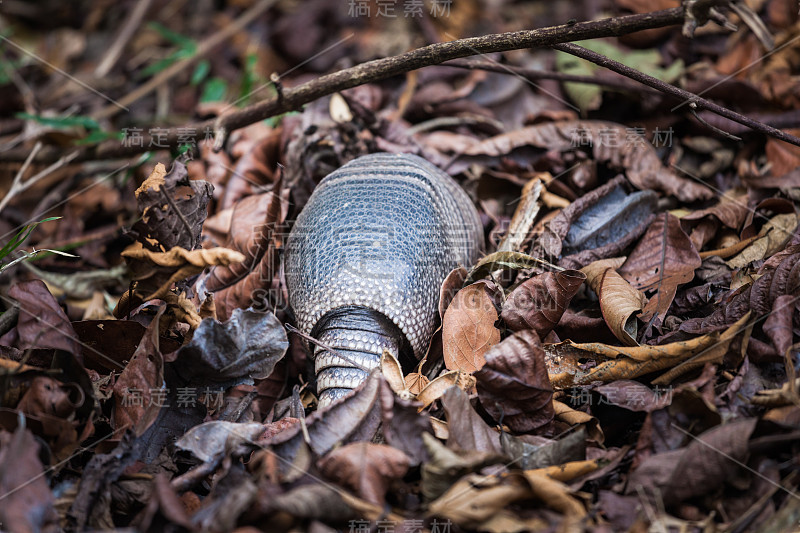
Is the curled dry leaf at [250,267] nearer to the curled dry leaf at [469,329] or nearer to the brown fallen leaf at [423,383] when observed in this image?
the brown fallen leaf at [423,383]

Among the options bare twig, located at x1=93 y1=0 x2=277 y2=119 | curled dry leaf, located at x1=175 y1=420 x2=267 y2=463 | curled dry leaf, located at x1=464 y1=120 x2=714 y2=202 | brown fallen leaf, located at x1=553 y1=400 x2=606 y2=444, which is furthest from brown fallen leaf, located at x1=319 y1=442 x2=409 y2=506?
bare twig, located at x1=93 y1=0 x2=277 y2=119

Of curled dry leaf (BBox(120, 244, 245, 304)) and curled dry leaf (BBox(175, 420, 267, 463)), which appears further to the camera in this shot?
curled dry leaf (BBox(120, 244, 245, 304))

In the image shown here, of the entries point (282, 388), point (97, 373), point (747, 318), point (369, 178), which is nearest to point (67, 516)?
point (97, 373)

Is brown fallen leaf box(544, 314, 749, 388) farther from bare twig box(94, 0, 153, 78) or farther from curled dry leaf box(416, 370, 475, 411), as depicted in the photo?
bare twig box(94, 0, 153, 78)

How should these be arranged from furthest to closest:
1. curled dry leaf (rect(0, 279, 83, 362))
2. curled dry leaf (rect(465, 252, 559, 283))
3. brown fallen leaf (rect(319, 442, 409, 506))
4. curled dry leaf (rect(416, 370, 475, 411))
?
curled dry leaf (rect(465, 252, 559, 283)) < curled dry leaf (rect(416, 370, 475, 411)) < curled dry leaf (rect(0, 279, 83, 362)) < brown fallen leaf (rect(319, 442, 409, 506))

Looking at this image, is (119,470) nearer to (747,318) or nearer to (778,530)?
(778,530)

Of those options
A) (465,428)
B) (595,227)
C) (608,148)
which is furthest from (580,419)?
(608,148)
